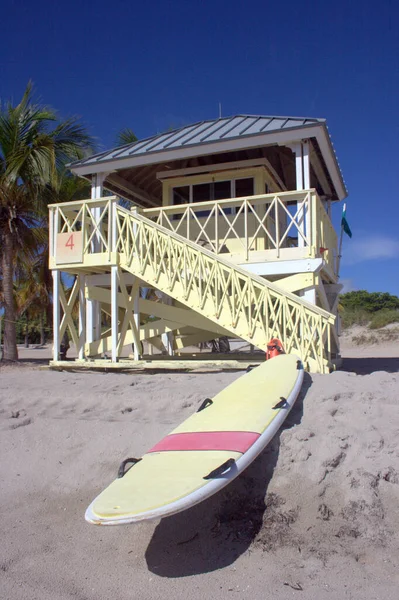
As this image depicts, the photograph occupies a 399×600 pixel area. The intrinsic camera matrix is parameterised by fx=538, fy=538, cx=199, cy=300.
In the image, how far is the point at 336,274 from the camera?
46.9 feet

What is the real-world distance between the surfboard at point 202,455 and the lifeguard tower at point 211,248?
301cm

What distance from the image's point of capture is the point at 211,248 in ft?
42.3

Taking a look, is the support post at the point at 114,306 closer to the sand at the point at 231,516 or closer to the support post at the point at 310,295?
the support post at the point at 310,295

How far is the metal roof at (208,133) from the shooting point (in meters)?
11.5

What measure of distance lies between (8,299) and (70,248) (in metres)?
5.84

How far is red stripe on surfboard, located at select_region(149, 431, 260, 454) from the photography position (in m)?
4.68

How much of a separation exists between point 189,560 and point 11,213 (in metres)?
15.0

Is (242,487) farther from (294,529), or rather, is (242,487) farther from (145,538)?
(145,538)

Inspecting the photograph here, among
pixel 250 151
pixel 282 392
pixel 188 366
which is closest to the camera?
pixel 282 392

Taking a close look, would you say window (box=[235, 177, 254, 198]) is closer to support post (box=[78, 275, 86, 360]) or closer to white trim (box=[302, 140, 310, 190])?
white trim (box=[302, 140, 310, 190])

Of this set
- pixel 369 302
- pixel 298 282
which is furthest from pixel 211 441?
pixel 369 302

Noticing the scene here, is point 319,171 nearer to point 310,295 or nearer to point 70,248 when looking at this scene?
point 310,295

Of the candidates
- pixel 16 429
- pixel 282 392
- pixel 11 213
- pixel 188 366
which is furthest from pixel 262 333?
pixel 11 213

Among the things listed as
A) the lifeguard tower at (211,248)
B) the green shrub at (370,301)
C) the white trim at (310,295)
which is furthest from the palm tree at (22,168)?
the green shrub at (370,301)
